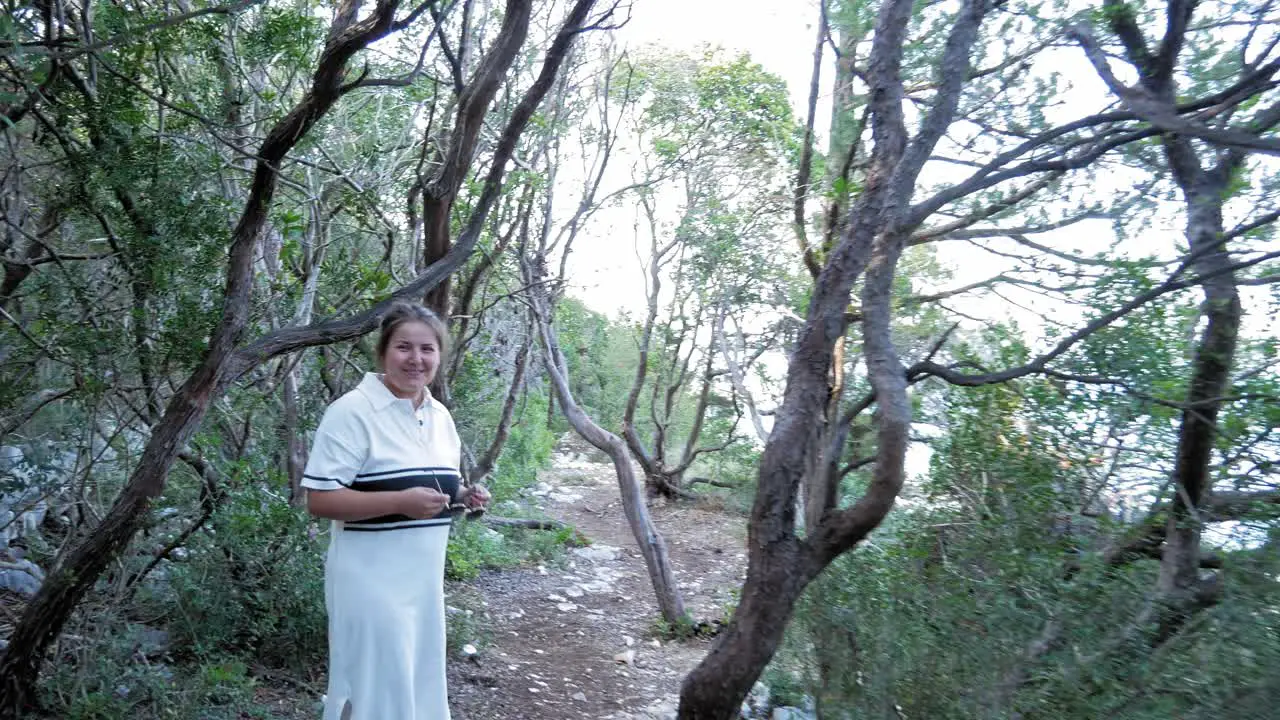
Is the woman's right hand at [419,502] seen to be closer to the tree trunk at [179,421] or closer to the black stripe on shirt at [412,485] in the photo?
the black stripe on shirt at [412,485]

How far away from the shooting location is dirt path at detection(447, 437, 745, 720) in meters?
4.49

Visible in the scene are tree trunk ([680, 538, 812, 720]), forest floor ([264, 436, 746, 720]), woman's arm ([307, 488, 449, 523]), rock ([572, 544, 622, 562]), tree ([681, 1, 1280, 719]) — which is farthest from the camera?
rock ([572, 544, 622, 562])

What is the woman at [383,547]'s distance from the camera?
234 cm

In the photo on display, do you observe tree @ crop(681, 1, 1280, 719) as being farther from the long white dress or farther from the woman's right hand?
the woman's right hand

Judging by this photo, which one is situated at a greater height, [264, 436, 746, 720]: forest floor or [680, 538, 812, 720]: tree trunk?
[680, 538, 812, 720]: tree trunk

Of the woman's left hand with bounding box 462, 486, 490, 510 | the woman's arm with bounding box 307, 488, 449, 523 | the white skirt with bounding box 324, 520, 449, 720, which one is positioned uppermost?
the woman's left hand with bounding box 462, 486, 490, 510

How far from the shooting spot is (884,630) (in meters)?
2.87

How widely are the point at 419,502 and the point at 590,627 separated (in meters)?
3.87

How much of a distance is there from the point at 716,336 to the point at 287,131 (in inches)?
258

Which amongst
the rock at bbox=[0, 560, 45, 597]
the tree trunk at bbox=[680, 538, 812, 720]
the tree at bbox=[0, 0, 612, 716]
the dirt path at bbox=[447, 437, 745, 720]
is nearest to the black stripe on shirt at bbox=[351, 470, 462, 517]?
the tree at bbox=[0, 0, 612, 716]

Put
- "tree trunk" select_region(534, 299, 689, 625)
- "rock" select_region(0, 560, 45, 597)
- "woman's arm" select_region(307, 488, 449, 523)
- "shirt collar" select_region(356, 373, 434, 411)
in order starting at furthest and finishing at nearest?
"tree trunk" select_region(534, 299, 689, 625) < "rock" select_region(0, 560, 45, 597) < "shirt collar" select_region(356, 373, 434, 411) < "woman's arm" select_region(307, 488, 449, 523)

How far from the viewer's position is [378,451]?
7.93 feet

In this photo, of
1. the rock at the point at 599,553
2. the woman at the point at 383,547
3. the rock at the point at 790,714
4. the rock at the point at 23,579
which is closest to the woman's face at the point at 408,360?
the woman at the point at 383,547

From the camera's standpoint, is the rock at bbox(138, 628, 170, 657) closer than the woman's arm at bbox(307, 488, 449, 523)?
No
